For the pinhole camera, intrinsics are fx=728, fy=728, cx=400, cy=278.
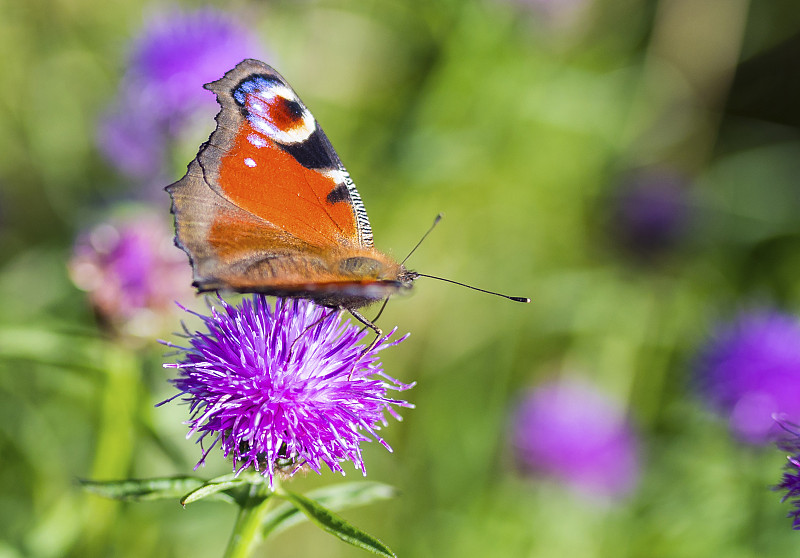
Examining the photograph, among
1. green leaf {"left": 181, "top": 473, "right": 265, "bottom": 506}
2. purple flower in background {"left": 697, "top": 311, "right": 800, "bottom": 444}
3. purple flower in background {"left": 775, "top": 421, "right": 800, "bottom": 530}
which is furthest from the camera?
purple flower in background {"left": 697, "top": 311, "right": 800, "bottom": 444}

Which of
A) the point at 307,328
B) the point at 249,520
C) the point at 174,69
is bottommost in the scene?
the point at 249,520

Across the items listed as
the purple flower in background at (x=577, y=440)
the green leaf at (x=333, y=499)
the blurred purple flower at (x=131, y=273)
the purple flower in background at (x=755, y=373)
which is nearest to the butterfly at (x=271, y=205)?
the green leaf at (x=333, y=499)

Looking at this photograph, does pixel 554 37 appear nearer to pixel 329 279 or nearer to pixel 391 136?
pixel 391 136

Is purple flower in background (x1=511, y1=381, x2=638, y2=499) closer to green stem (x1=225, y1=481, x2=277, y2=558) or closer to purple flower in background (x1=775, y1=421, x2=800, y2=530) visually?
purple flower in background (x1=775, y1=421, x2=800, y2=530)

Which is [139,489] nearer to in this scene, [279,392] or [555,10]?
[279,392]

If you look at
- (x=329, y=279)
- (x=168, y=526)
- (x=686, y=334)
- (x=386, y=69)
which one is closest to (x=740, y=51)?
(x=686, y=334)

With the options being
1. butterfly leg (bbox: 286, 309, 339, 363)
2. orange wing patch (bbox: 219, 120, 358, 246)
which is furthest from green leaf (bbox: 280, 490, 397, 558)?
orange wing patch (bbox: 219, 120, 358, 246)

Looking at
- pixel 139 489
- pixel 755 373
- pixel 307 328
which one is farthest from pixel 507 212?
pixel 139 489
